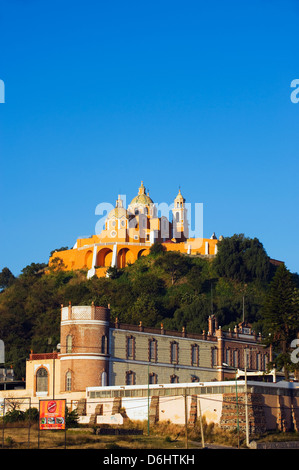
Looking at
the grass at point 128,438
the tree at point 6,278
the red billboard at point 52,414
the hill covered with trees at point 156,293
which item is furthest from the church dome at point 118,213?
the red billboard at point 52,414

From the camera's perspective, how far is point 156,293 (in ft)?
413

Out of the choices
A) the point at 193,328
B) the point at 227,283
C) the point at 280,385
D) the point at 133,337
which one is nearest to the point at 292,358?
the point at 280,385

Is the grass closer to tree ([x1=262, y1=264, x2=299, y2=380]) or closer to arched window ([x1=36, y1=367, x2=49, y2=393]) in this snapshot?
arched window ([x1=36, y1=367, x2=49, y2=393])

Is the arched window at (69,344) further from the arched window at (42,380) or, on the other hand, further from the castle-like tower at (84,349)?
the arched window at (42,380)

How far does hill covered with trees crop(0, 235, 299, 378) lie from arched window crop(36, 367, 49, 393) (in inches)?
1061

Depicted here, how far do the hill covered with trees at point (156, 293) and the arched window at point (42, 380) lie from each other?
26943mm

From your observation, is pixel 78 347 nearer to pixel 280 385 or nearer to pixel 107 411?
pixel 107 411

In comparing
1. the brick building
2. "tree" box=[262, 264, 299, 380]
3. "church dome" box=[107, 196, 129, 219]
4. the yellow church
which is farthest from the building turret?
"tree" box=[262, 264, 299, 380]

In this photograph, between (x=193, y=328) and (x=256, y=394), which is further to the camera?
(x=193, y=328)

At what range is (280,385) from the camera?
7144 centimetres

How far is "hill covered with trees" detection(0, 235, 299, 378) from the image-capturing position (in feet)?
376
